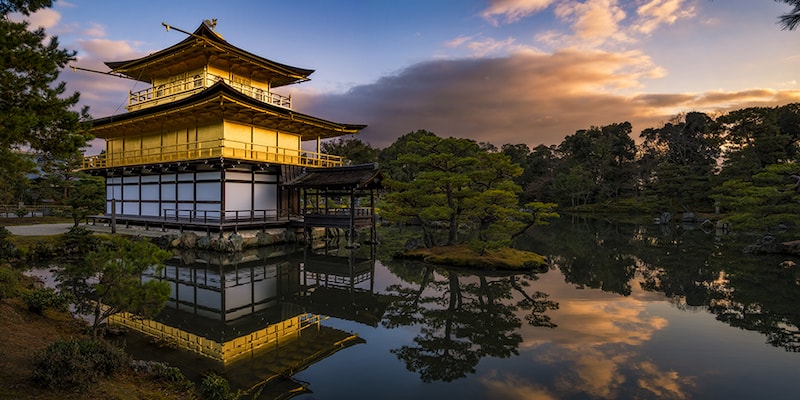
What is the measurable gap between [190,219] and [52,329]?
17.8 metres

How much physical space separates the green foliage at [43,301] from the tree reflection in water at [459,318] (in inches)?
340

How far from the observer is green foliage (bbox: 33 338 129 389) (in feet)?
18.1

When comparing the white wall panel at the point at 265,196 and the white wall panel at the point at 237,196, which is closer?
the white wall panel at the point at 237,196

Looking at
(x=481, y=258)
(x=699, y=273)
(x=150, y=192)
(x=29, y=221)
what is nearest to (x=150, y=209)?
(x=150, y=192)

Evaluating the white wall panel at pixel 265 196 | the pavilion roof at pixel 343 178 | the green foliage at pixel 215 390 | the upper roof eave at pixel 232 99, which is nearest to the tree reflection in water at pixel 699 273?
the pavilion roof at pixel 343 178

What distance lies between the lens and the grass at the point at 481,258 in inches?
720

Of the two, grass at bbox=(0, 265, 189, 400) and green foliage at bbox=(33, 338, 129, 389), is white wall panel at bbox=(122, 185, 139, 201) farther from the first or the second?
green foliage at bbox=(33, 338, 129, 389)

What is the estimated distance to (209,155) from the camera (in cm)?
2469

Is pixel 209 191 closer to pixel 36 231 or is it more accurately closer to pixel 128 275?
pixel 36 231

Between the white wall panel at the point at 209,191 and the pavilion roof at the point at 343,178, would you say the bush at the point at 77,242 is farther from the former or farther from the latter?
the pavilion roof at the point at 343,178

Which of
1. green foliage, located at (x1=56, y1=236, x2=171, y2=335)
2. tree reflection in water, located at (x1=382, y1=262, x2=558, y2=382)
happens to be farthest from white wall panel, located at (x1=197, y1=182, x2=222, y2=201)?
green foliage, located at (x1=56, y1=236, x2=171, y2=335)

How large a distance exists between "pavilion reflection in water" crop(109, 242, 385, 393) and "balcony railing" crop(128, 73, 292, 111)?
13.8 meters

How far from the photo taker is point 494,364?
8.32 m

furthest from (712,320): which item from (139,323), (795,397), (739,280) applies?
(139,323)
